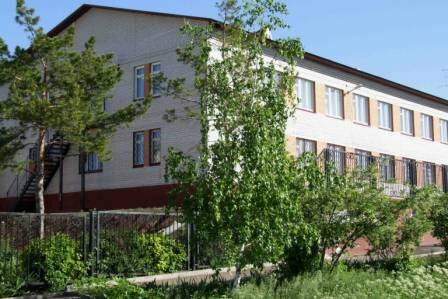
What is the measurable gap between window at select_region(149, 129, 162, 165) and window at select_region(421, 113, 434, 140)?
1907 cm

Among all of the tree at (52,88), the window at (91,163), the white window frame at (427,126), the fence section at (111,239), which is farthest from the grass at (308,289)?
the white window frame at (427,126)

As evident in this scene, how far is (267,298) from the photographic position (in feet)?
35.6

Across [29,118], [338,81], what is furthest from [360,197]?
[338,81]

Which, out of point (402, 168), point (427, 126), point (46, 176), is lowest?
point (46, 176)

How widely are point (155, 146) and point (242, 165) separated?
15643 mm

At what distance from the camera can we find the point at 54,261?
14.0 meters

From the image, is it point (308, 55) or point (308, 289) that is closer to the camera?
point (308, 289)

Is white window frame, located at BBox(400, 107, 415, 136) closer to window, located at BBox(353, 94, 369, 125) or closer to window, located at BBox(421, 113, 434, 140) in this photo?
window, located at BBox(421, 113, 434, 140)

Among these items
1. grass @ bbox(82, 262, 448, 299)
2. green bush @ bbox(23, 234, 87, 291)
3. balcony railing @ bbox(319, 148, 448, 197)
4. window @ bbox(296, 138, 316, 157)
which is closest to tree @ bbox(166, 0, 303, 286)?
grass @ bbox(82, 262, 448, 299)

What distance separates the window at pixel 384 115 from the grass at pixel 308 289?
2208cm

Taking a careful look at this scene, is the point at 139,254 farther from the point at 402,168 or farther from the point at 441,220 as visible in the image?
the point at 402,168

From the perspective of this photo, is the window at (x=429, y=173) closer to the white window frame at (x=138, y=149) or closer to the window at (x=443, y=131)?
the window at (x=443, y=131)

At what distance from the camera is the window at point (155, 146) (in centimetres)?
2634

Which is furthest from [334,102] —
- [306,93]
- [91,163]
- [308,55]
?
[91,163]
